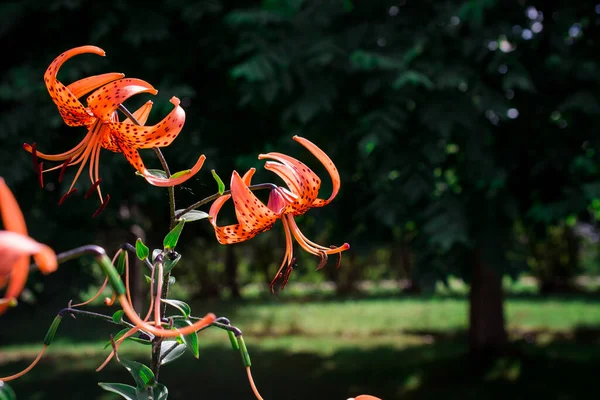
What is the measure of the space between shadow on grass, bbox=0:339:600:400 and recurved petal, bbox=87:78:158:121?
4.60 metres

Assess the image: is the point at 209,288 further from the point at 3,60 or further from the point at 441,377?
the point at 3,60

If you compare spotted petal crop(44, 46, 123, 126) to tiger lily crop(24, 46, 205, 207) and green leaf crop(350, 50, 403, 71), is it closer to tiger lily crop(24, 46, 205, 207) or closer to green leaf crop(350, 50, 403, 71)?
tiger lily crop(24, 46, 205, 207)

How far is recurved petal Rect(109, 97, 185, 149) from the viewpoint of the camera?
83 cm

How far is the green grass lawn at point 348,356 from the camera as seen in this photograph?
5.53 m

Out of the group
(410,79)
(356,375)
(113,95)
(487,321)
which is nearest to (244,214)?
(113,95)

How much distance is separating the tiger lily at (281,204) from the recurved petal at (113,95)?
0.15 meters

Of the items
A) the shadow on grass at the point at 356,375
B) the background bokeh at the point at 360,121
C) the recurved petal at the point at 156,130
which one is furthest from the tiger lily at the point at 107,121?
the shadow on grass at the point at 356,375

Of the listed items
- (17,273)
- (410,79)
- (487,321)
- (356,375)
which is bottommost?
(356,375)

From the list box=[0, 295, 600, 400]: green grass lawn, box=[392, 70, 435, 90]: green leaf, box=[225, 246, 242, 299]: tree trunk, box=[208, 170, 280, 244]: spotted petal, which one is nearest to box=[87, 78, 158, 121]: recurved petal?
box=[208, 170, 280, 244]: spotted petal

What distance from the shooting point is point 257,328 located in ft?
29.7

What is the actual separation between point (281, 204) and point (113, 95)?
24 cm

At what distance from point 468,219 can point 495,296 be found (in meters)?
2.39

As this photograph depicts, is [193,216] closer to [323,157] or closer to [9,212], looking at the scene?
[323,157]

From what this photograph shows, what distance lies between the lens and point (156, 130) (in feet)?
2.72
